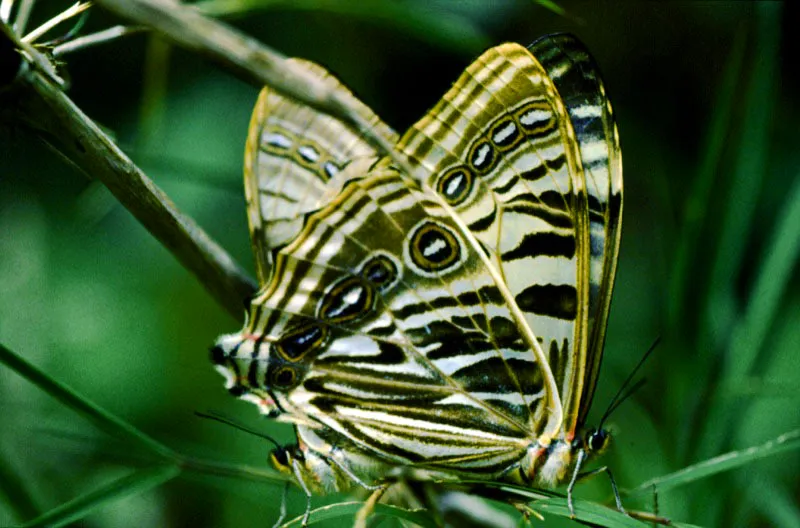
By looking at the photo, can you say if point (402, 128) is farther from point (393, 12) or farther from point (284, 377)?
point (284, 377)

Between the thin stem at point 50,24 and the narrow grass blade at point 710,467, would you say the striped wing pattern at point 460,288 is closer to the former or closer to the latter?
the narrow grass blade at point 710,467

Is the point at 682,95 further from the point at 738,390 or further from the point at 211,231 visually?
the point at 211,231

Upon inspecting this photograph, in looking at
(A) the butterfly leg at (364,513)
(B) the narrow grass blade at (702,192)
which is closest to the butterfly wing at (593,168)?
(B) the narrow grass blade at (702,192)

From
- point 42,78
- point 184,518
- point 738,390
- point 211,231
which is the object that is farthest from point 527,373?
point 211,231

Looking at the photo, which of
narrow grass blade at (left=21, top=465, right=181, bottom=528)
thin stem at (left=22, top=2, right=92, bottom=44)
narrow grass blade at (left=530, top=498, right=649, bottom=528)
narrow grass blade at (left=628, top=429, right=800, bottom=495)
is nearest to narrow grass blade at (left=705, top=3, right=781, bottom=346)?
narrow grass blade at (left=628, top=429, right=800, bottom=495)

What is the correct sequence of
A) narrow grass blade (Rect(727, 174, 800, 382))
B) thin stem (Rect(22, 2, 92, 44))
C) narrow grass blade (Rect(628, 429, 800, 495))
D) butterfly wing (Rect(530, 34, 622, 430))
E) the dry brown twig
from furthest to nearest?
1. narrow grass blade (Rect(727, 174, 800, 382))
2. butterfly wing (Rect(530, 34, 622, 430))
3. narrow grass blade (Rect(628, 429, 800, 495))
4. thin stem (Rect(22, 2, 92, 44))
5. the dry brown twig

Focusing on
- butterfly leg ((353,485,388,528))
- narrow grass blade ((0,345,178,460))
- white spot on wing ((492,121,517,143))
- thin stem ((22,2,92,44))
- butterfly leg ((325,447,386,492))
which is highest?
thin stem ((22,2,92,44))

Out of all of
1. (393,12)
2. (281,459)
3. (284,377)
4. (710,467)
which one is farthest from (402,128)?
(710,467)

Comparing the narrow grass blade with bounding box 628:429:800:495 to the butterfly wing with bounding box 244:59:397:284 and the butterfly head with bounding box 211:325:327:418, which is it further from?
the butterfly wing with bounding box 244:59:397:284
